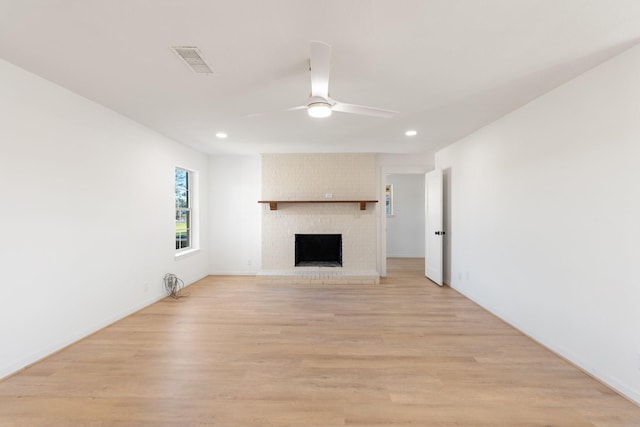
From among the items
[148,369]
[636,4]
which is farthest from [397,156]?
[148,369]

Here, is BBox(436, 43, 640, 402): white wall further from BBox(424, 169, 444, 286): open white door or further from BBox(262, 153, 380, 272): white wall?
BBox(262, 153, 380, 272): white wall

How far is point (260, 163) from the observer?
5695 millimetres

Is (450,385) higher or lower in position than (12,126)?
lower

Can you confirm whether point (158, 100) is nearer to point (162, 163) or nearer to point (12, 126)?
point (12, 126)

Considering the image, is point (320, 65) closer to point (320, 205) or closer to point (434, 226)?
point (320, 205)

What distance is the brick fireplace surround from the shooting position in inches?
216

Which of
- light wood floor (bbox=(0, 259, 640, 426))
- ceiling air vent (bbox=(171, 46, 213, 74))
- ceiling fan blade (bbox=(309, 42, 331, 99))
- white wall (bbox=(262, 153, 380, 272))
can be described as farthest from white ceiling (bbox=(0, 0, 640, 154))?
light wood floor (bbox=(0, 259, 640, 426))

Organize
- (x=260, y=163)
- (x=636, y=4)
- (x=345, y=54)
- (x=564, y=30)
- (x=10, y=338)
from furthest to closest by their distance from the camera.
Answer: (x=260, y=163)
(x=10, y=338)
(x=345, y=54)
(x=564, y=30)
(x=636, y=4)

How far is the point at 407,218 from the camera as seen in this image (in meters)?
8.01

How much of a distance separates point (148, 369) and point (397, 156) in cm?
519

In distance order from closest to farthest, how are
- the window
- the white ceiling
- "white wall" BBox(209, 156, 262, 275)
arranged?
the white ceiling
the window
"white wall" BBox(209, 156, 262, 275)

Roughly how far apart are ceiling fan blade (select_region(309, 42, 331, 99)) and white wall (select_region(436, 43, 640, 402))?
84.8 inches

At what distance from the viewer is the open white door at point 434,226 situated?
4941 millimetres

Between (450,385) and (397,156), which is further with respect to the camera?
(397,156)
